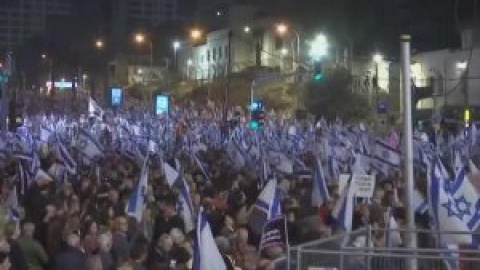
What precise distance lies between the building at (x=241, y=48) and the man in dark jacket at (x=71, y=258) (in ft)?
226

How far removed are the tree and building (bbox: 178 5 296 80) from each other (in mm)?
11183

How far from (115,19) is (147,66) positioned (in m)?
28.7

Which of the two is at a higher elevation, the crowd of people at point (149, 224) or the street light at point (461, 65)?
the street light at point (461, 65)

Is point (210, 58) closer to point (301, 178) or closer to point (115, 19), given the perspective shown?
point (115, 19)

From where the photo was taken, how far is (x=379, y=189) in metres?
16.1

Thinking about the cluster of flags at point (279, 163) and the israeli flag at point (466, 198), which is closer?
the israeli flag at point (466, 198)

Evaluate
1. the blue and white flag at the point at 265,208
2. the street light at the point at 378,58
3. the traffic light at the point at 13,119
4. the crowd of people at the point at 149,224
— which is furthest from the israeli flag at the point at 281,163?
the street light at the point at 378,58

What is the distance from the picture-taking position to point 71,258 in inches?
397

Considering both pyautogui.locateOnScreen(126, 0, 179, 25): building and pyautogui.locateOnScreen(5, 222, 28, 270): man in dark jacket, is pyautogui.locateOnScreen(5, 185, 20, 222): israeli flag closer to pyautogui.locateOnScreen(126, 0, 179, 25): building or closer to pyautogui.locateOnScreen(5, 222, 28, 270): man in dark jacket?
pyautogui.locateOnScreen(5, 222, 28, 270): man in dark jacket

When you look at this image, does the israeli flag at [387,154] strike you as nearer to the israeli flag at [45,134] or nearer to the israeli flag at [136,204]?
the israeli flag at [136,204]

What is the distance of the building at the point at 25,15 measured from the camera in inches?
6916

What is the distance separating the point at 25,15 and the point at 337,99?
127751 millimetres

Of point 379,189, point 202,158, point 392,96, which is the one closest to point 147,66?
point 392,96

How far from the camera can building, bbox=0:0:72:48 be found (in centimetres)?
17566
